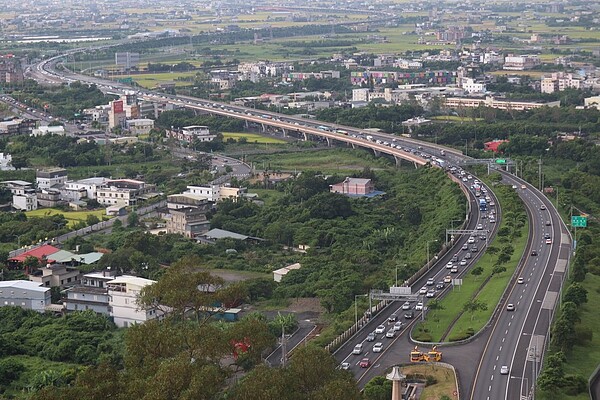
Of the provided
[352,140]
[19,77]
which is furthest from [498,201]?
[19,77]

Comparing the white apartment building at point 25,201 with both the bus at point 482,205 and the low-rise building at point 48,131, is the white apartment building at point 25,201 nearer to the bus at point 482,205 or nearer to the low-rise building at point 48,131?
the low-rise building at point 48,131

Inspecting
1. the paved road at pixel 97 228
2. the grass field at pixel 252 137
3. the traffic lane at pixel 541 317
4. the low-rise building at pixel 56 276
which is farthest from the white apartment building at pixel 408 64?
the low-rise building at pixel 56 276

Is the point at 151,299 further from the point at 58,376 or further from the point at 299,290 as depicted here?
the point at 299,290

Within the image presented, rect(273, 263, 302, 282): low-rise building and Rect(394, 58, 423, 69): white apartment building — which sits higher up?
Rect(273, 263, 302, 282): low-rise building

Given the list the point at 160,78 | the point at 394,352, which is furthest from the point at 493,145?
the point at 160,78

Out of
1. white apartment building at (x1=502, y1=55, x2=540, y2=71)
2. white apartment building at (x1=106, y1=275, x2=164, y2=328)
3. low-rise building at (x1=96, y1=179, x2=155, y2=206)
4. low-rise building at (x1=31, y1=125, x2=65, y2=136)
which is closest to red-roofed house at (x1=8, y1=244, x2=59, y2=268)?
white apartment building at (x1=106, y1=275, x2=164, y2=328)

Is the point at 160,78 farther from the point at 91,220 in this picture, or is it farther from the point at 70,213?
the point at 91,220

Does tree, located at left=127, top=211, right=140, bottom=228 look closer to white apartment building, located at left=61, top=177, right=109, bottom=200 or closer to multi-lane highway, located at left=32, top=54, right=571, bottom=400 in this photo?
white apartment building, located at left=61, top=177, right=109, bottom=200
